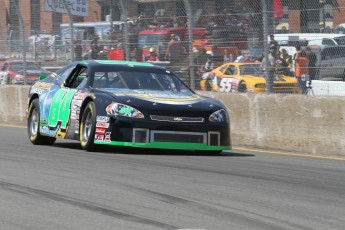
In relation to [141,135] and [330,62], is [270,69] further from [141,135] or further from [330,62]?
[141,135]

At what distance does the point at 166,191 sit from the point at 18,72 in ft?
43.0

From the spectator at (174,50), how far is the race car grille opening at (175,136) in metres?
5.04

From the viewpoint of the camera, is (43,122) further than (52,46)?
No

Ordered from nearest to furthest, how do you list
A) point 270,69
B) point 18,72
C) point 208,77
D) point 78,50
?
point 270,69 < point 208,77 < point 78,50 < point 18,72

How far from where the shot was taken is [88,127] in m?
12.1

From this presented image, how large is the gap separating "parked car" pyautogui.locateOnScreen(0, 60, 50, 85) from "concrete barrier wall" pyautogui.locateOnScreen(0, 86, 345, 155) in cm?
631

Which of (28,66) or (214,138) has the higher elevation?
(28,66)

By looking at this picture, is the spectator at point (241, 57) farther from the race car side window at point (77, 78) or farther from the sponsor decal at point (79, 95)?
the sponsor decal at point (79, 95)

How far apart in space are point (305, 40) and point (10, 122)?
25.9 ft

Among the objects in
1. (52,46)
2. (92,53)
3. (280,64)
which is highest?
(52,46)

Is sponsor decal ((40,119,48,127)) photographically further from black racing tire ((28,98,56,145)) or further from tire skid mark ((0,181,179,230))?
tire skid mark ((0,181,179,230))

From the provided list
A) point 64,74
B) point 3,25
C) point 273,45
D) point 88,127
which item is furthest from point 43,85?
point 3,25

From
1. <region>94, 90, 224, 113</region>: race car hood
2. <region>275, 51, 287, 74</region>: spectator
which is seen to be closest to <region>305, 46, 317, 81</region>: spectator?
Answer: <region>275, 51, 287, 74</region>: spectator

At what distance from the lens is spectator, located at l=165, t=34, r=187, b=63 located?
16.7m
